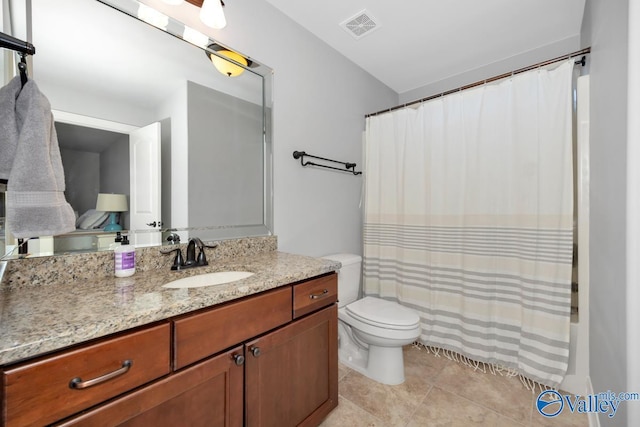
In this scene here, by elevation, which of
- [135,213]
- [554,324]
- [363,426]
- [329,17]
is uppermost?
[329,17]

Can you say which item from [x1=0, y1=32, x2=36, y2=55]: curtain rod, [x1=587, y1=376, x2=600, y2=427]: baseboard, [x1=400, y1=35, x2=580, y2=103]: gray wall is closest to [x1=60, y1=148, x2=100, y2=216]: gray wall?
[x1=0, y1=32, x2=36, y2=55]: curtain rod

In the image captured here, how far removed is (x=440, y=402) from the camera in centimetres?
157

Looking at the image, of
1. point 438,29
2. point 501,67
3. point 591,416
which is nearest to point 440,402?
→ point 591,416

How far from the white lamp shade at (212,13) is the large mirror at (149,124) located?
0.44ft

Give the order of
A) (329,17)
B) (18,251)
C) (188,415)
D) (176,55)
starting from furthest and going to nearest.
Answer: (329,17), (176,55), (18,251), (188,415)

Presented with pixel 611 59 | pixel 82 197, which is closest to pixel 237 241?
pixel 82 197

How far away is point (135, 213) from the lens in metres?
1.24

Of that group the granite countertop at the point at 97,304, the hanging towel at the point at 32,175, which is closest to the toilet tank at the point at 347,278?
the granite countertop at the point at 97,304

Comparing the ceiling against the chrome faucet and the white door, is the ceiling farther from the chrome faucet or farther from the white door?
the chrome faucet

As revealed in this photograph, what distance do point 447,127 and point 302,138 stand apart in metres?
1.09

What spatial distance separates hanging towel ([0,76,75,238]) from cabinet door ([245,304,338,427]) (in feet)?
2.45

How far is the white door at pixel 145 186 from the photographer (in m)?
1.23

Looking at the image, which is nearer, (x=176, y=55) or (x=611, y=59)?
(x=611, y=59)

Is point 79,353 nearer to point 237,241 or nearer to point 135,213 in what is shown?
point 135,213
